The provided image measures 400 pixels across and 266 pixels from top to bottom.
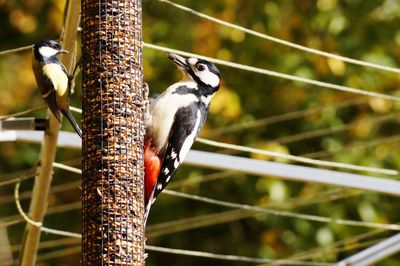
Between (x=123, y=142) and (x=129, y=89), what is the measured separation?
0.22 meters

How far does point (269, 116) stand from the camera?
8.72 metres

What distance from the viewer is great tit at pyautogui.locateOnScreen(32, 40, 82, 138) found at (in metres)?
5.11

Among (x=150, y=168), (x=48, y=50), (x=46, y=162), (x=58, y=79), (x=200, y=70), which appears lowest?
(x=150, y=168)

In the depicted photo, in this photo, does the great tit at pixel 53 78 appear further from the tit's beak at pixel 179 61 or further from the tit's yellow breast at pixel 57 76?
the tit's beak at pixel 179 61

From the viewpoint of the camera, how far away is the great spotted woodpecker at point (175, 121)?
17.5 feet

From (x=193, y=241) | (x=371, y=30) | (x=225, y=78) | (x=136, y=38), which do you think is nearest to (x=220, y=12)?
(x=225, y=78)

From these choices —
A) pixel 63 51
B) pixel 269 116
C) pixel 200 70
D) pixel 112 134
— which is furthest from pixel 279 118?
pixel 112 134

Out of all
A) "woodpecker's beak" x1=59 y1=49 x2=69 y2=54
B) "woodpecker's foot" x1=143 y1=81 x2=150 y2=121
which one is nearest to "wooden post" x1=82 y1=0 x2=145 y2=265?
"woodpecker's foot" x1=143 y1=81 x2=150 y2=121

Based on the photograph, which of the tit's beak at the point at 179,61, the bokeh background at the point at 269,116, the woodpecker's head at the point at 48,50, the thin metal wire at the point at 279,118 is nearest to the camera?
the woodpecker's head at the point at 48,50

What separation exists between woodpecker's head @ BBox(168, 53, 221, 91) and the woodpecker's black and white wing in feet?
0.49

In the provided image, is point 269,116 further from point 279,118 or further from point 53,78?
point 53,78

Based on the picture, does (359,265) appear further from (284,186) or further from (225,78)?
(225,78)

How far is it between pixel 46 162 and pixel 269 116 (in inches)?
131

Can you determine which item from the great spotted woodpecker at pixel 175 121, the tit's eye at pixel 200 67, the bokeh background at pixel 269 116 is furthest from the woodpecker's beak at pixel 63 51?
the bokeh background at pixel 269 116
